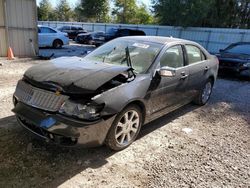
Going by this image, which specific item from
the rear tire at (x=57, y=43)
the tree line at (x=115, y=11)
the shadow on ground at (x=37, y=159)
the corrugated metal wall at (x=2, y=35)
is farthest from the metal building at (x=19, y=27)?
the tree line at (x=115, y=11)

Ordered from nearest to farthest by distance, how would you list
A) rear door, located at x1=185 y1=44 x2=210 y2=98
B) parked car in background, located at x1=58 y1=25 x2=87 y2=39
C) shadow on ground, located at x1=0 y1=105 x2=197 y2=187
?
shadow on ground, located at x1=0 y1=105 x2=197 y2=187
rear door, located at x1=185 y1=44 x2=210 y2=98
parked car in background, located at x1=58 y1=25 x2=87 y2=39

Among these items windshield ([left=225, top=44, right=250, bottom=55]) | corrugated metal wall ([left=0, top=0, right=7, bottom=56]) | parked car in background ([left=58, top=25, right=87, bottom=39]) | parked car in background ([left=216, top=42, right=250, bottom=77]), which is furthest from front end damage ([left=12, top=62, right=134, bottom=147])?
parked car in background ([left=58, top=25, right=87, bottom=39])

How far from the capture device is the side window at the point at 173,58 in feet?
13.6

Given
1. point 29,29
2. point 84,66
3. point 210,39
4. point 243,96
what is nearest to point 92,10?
point 210,39

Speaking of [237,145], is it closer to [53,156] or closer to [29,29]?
[53,156]

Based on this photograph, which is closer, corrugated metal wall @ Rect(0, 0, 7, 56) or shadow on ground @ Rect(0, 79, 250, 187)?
shadow on ground @ Rect(0, 79, 250, 187)

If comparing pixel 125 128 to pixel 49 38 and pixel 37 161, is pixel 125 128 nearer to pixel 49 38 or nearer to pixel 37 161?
pixel 37 161

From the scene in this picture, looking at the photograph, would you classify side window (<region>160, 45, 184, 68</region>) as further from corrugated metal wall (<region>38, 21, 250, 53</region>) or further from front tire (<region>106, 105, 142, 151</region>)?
corrugated metal wall (<region>38, 21, 250, 53</region>)

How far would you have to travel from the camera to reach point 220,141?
418 centimetres

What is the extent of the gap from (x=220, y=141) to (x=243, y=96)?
3470 millimetres

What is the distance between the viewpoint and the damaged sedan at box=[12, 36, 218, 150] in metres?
2.93

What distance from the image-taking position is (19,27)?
10898mm

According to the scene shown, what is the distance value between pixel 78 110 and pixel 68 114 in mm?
124

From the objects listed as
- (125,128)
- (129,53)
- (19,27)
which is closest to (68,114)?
(125,128)
